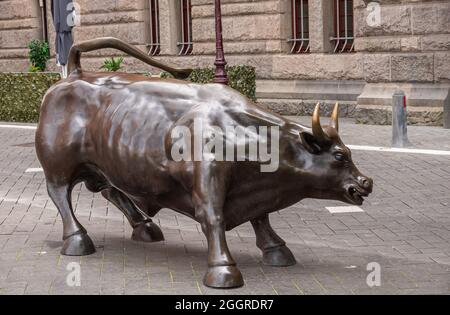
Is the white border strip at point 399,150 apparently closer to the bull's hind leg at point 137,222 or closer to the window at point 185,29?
the bull's hind leg at point 137,222

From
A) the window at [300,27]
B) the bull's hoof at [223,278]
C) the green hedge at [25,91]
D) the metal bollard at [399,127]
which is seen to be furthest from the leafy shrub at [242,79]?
the bull's hoof at [223,278]

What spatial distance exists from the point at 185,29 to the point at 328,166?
1549 cm

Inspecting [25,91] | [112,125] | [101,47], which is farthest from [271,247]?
[25,91]

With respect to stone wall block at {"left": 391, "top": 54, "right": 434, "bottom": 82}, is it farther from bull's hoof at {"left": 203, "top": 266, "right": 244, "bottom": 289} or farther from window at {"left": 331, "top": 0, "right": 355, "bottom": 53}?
bull's hoof at {"left": 203, "top": 266, "right": 244, "bottom": 289}

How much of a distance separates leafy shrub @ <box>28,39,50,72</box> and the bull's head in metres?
19.8

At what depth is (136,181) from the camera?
6.33m

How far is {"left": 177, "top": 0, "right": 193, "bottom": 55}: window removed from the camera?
2092 cm

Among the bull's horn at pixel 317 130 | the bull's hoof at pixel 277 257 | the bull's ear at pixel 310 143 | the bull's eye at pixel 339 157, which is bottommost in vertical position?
the bull's hoof at pixel 277 257

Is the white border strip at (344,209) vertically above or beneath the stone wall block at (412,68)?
Result: beneath

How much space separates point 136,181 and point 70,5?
34.6ft

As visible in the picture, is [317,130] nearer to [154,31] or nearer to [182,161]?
[182,161]

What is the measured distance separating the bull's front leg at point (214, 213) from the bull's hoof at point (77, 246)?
1386 mm

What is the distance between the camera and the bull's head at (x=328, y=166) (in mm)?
5945

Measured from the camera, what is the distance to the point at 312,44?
59.8 ft
